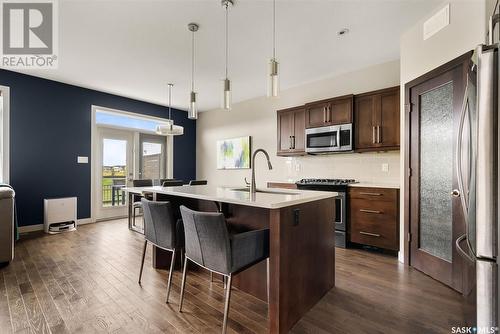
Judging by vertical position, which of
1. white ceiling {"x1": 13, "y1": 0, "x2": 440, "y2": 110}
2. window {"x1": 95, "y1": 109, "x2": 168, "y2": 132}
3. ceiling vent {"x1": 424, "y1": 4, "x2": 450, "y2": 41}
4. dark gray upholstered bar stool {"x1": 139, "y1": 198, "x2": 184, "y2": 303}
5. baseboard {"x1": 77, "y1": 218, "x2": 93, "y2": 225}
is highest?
white ceiling {"x1": 13, "y1": 0, "x2": 440, "y2": 110}

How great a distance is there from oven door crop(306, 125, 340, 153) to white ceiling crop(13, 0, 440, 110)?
1004 millimetres

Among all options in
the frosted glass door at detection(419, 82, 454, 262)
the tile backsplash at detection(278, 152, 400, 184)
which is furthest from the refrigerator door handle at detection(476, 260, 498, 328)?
the tile backsplash at detection(278, 152, 400, 184)

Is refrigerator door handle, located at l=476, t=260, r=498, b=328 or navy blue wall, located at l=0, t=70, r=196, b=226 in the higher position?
navy blue wall, located at l=0, t=70, r=196, b=226

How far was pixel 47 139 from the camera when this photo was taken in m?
4.25

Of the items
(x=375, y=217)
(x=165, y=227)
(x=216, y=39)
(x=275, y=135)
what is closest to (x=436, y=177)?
(x=375, y=217)

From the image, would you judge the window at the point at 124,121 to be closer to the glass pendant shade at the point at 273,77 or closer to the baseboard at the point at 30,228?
the baseboard at the point at 30,228

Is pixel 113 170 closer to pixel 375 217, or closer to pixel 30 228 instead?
pixel 30 228

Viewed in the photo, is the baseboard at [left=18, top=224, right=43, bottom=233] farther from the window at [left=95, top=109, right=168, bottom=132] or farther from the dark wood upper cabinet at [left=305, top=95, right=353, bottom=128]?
the dark wood upper cabinet at [left=305, top=95, right=353, bottom=128]

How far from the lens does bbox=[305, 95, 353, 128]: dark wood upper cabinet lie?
3.61 metres

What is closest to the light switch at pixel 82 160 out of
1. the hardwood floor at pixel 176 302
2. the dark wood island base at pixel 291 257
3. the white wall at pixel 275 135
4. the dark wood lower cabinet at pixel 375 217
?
the hardwood floor at pixel 176 302

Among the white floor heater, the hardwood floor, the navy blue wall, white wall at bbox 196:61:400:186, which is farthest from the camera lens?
the white floor heater

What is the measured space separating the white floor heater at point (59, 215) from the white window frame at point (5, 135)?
70 cm

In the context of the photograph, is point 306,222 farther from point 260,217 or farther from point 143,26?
point 143,26

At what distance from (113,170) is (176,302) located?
13.9 ft
